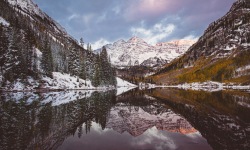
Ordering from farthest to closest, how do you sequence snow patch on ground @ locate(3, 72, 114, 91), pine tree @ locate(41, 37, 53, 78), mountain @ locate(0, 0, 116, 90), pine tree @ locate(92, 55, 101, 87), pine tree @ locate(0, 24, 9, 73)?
pine tree @ locate(92, 55, 101, 87) < pine tree @ locate(41, 37, 53, 78) < pine tree @ locate(0, 24, 9, 73) < mountain @ locate(0, 0, 116, 90) < snow patch on ground @ locate(3, 72, 114, 91)

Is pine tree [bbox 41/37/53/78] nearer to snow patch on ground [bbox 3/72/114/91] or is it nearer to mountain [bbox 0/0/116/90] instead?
mountain [bbox 0/0/116/90]

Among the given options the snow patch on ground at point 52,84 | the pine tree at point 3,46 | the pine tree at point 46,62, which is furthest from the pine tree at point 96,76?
the pine tree at point 3,46

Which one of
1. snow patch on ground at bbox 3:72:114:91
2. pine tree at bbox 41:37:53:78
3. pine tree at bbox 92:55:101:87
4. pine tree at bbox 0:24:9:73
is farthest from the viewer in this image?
pine tree at bbox 92:55:101:87

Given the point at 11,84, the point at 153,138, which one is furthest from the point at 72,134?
the point at 11,84

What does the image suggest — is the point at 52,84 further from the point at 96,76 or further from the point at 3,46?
the point at 96,76

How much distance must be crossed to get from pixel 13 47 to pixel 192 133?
93126 millimetres

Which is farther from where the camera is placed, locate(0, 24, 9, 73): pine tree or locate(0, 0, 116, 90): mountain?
locate(0, 24, 9, 73): pine tree

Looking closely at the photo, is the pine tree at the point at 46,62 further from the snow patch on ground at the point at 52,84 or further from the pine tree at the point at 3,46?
the pine tree at the point at 3,46

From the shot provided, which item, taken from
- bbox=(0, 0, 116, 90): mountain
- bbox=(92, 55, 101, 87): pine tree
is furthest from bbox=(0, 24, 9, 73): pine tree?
bbox=(92, 55, 101, 87): pine tree

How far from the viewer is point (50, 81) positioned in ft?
338

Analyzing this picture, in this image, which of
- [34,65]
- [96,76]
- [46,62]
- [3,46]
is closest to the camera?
[3,46]

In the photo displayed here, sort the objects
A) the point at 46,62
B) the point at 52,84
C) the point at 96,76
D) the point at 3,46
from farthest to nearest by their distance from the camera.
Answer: the point at 96,76 < the point at 46,62 < the point at 52,84 < the point at 3,46

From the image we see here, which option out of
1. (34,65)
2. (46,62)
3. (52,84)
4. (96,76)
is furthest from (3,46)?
(96,76)

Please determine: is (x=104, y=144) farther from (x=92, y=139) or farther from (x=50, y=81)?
(x=50, y=81)
